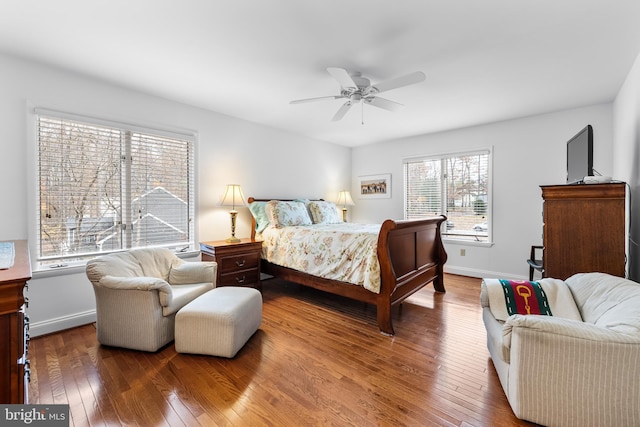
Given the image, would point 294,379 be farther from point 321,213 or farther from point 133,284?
point 321,213

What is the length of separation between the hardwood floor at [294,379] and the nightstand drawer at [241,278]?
86 centimetres

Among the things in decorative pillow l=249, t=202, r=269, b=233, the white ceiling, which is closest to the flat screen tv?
the white ceiling

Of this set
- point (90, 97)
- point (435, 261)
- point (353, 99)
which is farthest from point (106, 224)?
point (435, 261)

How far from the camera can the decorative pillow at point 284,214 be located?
3.84 meters

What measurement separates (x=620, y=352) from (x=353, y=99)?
2.50 meters

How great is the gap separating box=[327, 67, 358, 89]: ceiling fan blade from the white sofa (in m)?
1.97

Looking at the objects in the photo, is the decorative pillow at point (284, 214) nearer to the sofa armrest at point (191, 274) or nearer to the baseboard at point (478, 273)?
the sofa armrest at point (191, 274)

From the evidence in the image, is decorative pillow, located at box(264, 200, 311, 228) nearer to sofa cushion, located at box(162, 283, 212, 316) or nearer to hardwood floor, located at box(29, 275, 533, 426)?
sofa cushion, located at box(162, 283, 212, 316)

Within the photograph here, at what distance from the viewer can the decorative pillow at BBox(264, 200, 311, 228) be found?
3.84 meters

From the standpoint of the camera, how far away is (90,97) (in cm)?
277

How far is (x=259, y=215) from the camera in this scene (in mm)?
4012

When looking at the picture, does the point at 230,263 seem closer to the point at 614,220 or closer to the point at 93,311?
the point at 93,311

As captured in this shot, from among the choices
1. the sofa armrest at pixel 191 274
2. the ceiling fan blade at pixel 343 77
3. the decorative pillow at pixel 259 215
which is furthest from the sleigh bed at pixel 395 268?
the ceiling fan blade at pixel 343 77

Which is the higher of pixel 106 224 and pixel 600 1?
pixel 600 1
